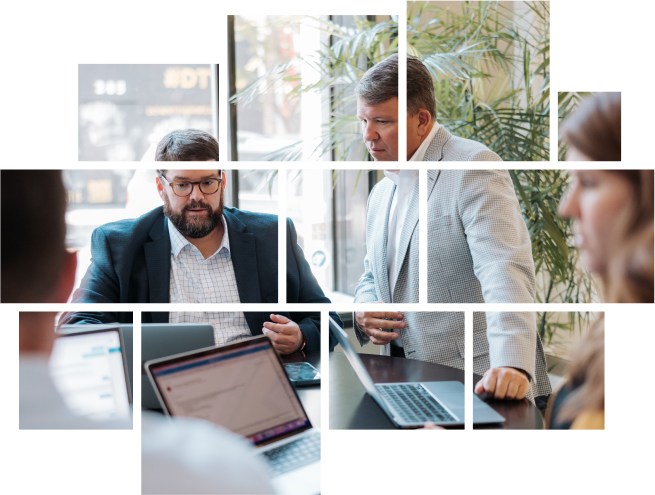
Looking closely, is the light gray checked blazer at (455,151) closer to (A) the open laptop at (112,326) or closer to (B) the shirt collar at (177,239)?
(B) the shirt collar at (177,239)

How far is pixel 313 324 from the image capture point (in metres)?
1.26

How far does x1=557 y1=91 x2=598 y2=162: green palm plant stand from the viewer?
1274 mm

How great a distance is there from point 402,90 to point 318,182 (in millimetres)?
291

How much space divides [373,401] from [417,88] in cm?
75

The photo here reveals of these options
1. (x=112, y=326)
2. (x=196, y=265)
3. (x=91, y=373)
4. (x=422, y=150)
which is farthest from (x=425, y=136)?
(x=91, y=373)

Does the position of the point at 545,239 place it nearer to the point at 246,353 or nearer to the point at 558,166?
the point at 558,166

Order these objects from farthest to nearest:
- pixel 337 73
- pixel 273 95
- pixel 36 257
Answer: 1. pixel 273 95
2. pixel 337 73
3. pixel 36 257

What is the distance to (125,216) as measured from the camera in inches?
47.8

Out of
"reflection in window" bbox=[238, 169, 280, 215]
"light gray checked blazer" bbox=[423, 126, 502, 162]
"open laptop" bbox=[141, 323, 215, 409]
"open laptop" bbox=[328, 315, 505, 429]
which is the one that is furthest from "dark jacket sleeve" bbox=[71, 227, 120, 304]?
"light gray checked blazer" bbox=[423, 126, 502, 162]

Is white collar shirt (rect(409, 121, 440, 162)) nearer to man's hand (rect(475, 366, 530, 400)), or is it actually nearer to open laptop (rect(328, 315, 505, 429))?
open laptop (rect(328, 315, 505, 429))

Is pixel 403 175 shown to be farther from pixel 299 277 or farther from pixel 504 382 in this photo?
pixel 504 382

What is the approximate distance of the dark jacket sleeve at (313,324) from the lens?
1258 millimetres

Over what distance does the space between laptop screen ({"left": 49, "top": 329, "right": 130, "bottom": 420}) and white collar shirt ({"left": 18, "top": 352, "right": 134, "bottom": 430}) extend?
0.7 inches

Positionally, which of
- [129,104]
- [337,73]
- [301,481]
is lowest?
[301,481]
